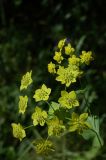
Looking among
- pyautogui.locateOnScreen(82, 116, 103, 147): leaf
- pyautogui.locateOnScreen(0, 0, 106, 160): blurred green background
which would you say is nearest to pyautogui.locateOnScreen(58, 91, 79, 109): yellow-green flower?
pyautogui.locateOnScreen(82, 116, 103, 147): leaf

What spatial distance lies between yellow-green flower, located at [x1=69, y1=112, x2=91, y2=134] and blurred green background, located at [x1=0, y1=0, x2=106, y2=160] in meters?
1.28

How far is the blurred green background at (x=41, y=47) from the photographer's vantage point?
3688 millimetres

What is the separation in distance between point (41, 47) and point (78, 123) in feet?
8.71

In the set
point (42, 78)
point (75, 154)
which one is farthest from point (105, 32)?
point (75, 154)

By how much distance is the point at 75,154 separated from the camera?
3.57m

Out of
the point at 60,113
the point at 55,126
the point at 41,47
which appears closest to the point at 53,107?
the point at 60,113

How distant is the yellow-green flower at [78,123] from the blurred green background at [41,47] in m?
1.28

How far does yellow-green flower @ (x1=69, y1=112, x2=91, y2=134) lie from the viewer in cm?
218

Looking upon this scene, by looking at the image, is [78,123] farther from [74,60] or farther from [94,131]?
[74,60]

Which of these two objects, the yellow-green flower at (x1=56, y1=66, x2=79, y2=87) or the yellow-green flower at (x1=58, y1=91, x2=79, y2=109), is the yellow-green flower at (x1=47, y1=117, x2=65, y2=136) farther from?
the yellow-green flower at (x1=56, y1=66, x2=79, y2=87)

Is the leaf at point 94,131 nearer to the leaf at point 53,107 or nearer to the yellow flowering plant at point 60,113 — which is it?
the yellow flowering plant at point 60,113

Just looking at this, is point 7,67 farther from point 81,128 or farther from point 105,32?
point 81,128

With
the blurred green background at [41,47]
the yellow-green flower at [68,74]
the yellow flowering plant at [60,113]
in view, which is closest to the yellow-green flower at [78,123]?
the yellow flowering plant at [60,113]

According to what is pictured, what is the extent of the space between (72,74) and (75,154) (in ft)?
4.55
